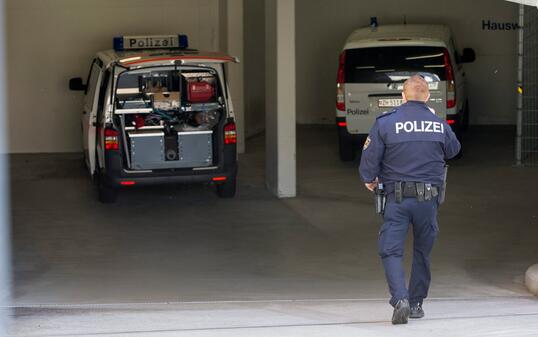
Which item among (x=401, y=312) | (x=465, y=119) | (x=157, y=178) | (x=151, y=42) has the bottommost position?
(x=465, y=119)

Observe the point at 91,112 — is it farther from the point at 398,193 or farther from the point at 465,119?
the point at 465,119

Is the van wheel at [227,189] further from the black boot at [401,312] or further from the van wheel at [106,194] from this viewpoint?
the black boot at [401,312]

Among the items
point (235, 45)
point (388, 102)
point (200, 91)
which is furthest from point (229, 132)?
point (235, 45)

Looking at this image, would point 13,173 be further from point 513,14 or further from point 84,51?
point 513,14

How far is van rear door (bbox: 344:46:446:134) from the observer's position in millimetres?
15516

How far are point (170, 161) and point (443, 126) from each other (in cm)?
588

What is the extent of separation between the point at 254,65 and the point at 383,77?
449 centimetres

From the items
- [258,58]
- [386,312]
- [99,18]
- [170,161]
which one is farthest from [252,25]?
[386,312]

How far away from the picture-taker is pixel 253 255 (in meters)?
11.0

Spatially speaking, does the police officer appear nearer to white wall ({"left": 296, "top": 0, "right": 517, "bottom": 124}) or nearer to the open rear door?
the open rear door

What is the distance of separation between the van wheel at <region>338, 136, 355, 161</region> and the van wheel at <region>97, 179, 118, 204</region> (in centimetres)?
385

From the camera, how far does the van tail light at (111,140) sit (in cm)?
1284

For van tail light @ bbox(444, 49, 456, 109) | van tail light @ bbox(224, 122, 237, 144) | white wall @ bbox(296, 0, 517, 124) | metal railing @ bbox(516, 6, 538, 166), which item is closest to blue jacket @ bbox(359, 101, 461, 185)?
van tail light @ bbox(224, 122, 237, 144)

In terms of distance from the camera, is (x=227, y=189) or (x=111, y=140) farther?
(x=227, y=189)
